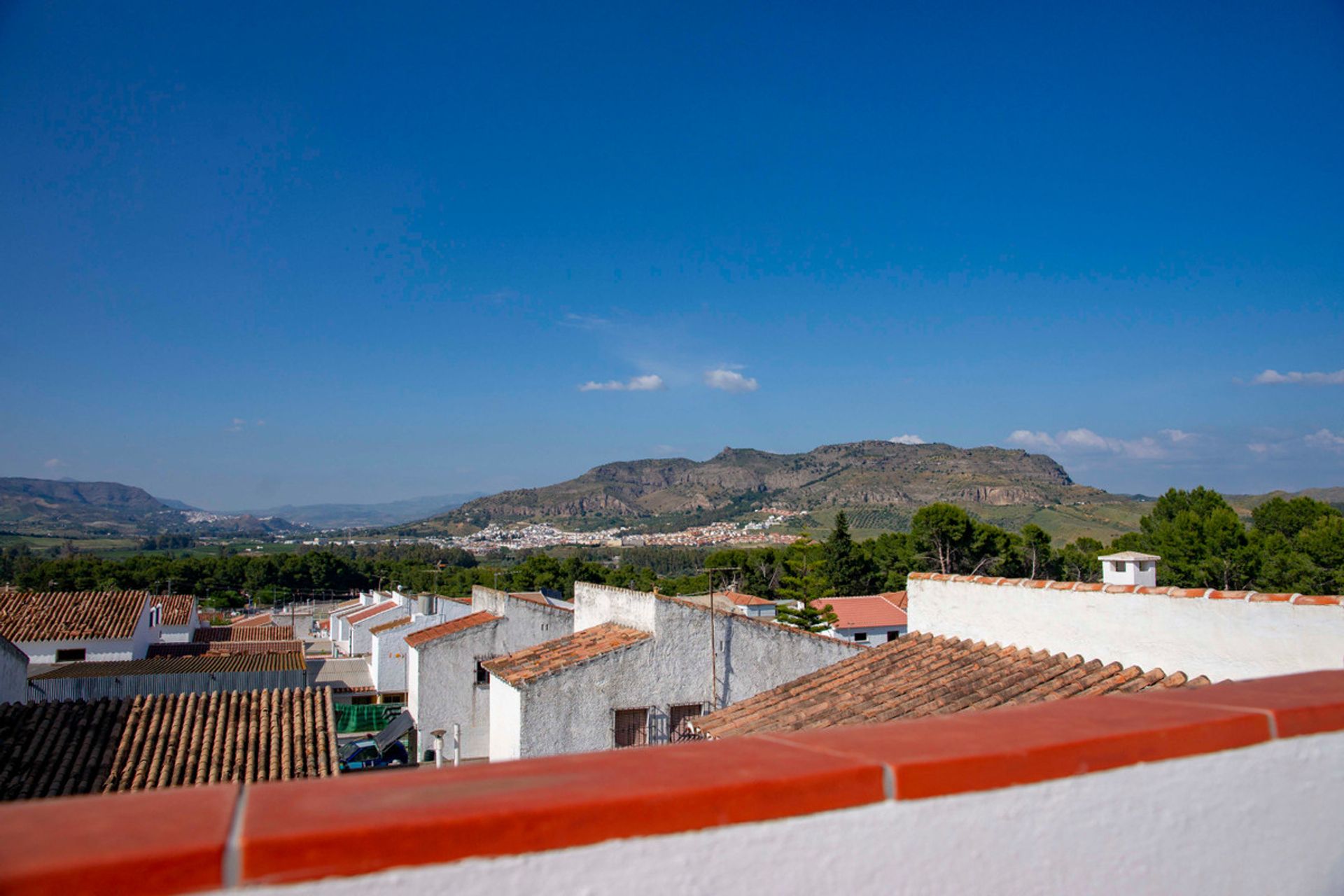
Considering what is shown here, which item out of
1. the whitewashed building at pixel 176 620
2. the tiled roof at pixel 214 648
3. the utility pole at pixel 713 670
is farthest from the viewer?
the whitewashed building at pixel 176 620

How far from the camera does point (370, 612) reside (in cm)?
4144

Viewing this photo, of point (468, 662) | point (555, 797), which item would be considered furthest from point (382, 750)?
point (555, 797)

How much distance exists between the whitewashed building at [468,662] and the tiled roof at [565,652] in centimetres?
407

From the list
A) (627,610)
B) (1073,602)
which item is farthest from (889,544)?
(1073,602)

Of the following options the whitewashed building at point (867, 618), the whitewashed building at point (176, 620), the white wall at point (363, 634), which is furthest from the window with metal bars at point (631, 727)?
the whitewashed building at point (176, 620)

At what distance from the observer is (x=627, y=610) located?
1488 cm

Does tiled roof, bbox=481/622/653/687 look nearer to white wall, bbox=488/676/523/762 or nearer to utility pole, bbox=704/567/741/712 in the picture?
white wall, bbox=488/676/523/762

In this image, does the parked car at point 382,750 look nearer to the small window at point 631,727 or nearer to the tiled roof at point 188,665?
the tiled roof at point 188,665

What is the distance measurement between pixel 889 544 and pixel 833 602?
49.6 feet

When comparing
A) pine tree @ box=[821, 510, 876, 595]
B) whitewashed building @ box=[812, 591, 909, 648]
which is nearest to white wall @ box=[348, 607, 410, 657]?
whitewashed building @ box=[812, 591, 909, 648]

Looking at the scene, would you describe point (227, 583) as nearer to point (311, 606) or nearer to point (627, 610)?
point (311, 606)

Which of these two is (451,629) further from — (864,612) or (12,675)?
(864,612)

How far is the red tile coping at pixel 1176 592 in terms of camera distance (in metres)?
5.59

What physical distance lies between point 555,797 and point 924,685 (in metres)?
7.22
